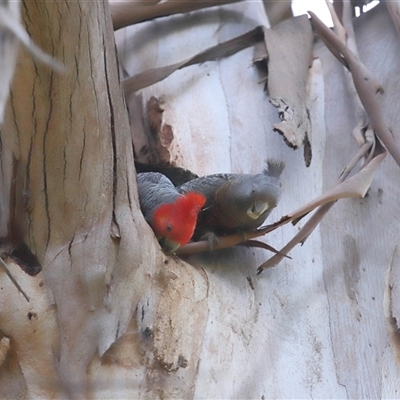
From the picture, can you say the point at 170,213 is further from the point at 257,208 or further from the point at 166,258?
the point at 257,208

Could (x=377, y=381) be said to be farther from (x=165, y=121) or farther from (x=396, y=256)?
(x=165, y=121)

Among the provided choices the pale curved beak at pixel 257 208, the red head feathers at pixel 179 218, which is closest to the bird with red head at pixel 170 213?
the red head feathers at pixel 179 218

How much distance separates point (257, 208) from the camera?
1.96m

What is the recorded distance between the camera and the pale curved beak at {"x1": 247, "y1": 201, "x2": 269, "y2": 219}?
1.96 m

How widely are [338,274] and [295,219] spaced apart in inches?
9.7

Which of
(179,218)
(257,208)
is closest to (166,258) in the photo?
(179,218)

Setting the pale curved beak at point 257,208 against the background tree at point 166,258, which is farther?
the pale curved beak at point 257,208

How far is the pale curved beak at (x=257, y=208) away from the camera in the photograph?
6.43 ft

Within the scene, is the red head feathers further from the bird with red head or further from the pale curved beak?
the pale curved beak

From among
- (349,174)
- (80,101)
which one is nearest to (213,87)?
(349,174)

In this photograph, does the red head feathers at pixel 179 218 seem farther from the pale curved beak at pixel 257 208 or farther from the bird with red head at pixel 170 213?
the pale curved beak at pixel 257 208

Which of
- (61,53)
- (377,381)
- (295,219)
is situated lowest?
(377,381)

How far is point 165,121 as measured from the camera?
2396mm

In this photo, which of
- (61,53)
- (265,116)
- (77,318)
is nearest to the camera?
(61,53)
